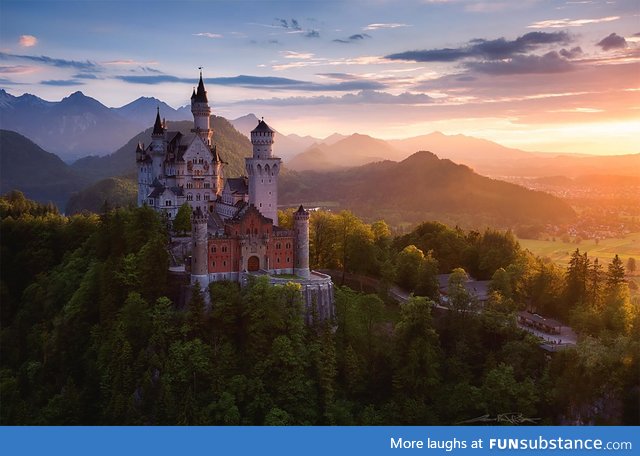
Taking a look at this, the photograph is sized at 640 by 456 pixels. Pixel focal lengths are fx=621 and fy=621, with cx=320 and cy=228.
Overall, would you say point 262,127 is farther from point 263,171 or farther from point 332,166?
point 332,166

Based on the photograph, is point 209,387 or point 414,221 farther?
point 414,221

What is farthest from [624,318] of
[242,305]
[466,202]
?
[466,202]

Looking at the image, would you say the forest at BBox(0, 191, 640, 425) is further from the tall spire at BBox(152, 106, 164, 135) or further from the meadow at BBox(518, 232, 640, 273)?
the tall spire at BBox(152, 106, 164, 135)

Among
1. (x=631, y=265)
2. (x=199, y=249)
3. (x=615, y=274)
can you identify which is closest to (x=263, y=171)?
(x=199, y=249)

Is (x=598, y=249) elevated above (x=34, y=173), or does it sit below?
below

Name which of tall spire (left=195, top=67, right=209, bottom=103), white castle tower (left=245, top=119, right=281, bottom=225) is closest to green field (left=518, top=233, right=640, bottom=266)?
white castle tower (left=245, top=119, right=281, bottom=225)

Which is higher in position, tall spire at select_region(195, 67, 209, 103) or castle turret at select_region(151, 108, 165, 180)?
tall spire at select_region(195, 67, 209, 103)

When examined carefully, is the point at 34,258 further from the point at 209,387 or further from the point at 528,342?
the point at 528,342
